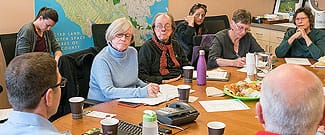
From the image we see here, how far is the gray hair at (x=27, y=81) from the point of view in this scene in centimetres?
163

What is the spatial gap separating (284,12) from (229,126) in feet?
15.0

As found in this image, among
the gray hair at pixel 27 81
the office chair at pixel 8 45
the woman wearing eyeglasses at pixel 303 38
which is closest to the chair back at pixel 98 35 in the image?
the office chair at pixel 8 45

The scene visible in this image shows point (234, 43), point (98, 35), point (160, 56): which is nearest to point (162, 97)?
point (160, 56)

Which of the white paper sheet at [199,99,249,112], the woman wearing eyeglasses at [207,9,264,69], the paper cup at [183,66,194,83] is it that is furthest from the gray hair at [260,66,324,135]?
the woman wearing eyeglasses at [207,9,264,69]

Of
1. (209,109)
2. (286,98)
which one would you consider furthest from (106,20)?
→ (286,98)

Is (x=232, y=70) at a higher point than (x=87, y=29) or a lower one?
lower

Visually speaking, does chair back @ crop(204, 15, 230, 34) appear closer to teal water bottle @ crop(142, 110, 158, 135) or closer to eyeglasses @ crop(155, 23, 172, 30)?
eyeglasses @ crop(155, 23, 172, 30)

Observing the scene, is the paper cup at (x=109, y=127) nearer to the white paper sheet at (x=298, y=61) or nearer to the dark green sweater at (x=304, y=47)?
the white paper sheet at (x=298, y=61)

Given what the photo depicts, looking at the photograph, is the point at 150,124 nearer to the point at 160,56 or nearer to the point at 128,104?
the point at 128,104

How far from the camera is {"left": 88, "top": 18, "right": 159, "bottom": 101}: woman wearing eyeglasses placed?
2809 millimetres

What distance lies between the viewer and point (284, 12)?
250 inches

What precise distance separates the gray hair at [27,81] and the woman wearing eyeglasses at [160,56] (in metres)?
1.69

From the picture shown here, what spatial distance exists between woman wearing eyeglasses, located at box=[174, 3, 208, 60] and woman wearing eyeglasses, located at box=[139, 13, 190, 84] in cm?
124

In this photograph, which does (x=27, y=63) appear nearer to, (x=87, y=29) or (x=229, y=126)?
(x=229, y=126)
